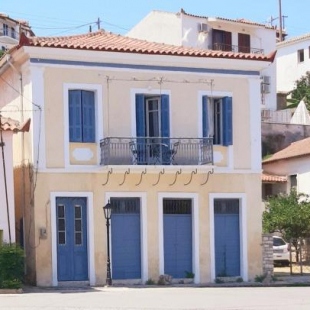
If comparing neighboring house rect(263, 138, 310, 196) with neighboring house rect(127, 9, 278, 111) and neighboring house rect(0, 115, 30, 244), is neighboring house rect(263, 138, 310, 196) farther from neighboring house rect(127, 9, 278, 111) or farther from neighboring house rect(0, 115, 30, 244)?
neighboring house rect(0, 115, 30, 244)

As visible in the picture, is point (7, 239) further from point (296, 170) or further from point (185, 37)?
point (185, 37)

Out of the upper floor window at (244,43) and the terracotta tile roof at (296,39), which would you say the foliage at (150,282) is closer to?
the upper floor window at (244,43)

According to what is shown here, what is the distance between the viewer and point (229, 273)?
1128 inches

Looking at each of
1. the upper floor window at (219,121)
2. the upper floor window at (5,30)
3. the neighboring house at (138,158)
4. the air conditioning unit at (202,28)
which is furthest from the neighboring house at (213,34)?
the upper floor window at (5,30)

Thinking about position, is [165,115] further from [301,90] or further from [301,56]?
[301,56]

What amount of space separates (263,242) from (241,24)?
29.6 meters

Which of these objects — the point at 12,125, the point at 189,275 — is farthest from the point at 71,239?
the point at 189,275

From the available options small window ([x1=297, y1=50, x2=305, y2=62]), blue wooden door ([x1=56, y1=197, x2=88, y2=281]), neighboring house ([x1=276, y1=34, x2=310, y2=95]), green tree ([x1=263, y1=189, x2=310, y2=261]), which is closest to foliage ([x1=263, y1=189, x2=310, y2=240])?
green tree ([x1=263, y1=189, x2=310, y2=261])

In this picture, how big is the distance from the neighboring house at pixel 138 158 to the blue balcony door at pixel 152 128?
34 millimetres

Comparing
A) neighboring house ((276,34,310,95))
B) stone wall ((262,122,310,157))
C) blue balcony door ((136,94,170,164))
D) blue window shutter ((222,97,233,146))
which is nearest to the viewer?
blue balcony door ((136,94,170,164))

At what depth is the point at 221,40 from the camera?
184ft

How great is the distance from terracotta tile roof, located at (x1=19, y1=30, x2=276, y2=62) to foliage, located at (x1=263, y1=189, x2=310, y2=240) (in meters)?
6.77

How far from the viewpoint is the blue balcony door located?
89.2 feet

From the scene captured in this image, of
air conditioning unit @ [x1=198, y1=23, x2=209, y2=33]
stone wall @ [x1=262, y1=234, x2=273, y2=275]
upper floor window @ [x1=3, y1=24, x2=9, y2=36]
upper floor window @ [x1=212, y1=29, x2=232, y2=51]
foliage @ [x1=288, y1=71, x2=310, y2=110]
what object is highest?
upper floor window @ [x1=3, y1=24, x2=9, y2=36]
